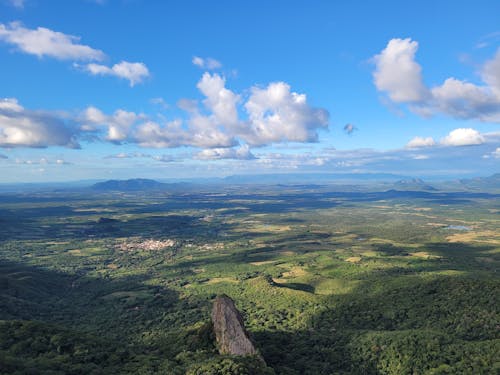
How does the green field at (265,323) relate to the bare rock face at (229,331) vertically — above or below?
below

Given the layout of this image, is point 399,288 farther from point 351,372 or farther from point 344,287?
point 351,372

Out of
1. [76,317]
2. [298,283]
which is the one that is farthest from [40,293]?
[298,283]

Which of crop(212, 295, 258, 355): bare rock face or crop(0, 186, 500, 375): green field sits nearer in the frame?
crop(0, 186, 500, 375): green field

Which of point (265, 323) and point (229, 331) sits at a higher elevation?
point (229, 331)

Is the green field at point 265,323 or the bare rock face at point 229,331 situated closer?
the green field at point 265,323

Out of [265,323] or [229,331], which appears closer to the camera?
[229,331]

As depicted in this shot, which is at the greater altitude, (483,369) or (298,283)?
(483,369)

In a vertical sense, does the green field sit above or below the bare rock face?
below

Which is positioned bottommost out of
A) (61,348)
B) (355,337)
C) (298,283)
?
(298,283)
